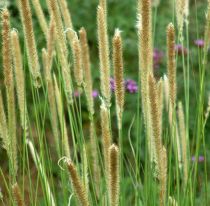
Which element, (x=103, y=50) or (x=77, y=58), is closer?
(x=103, y=50)


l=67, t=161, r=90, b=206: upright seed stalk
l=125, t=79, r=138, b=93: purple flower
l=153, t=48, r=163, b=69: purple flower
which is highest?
l=67, t=161, r=90, b=206: upright seed stalk

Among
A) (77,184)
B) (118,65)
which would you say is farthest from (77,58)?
(77,184)

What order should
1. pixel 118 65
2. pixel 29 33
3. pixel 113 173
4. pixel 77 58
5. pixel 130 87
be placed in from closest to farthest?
pixel 113 173 → pixel 118 65 → pixel 29 33 → pixel 77 58 → pixel 130 87

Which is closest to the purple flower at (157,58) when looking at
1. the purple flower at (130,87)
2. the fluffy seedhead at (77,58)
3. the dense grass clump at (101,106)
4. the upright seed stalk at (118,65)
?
the purple flower at (130,87)

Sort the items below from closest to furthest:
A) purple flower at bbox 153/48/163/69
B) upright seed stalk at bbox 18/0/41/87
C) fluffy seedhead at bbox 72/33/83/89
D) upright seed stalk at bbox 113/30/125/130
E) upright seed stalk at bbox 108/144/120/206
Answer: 1. upright seed stalk at bbox 108/144/120/206
2. upright seed stalk at bbox 113/30/125/130
3. upright seed stalk at bbox 18/0/41/87
4. fluffy seedhead at bbox 72/33/83/89
5. purple flower at bbox 153/48/163/69

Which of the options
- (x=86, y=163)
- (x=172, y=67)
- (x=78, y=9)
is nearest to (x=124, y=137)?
(x=78, y=9)

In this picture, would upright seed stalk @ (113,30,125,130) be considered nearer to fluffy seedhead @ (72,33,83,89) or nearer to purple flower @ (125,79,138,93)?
fluffy seedhead @ (72,33,83,89)

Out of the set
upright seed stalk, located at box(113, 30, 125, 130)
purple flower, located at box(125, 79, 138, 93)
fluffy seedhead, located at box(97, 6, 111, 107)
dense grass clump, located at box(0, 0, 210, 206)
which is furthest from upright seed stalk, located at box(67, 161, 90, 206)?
purple flower, located at box(125, 79, 138, 93)

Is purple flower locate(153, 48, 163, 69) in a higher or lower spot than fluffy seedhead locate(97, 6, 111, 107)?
lower

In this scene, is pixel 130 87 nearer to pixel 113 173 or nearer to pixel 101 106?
pixel 101 106

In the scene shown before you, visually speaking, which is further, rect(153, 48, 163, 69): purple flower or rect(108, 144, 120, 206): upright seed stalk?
rect(153, 48, 163, 69): purple flower

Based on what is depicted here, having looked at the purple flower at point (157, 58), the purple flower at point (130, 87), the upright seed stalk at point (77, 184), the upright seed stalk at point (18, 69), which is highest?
the upright seed stalk at point (18, 69)

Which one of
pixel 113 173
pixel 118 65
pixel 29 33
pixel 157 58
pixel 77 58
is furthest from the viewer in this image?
pixel 157 58

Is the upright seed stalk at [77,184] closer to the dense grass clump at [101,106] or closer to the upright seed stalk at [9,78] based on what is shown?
the dense grass clump at [101,106]
